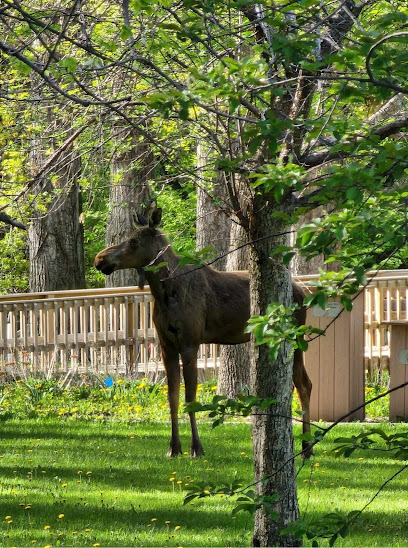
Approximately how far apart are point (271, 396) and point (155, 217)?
468 centimetres

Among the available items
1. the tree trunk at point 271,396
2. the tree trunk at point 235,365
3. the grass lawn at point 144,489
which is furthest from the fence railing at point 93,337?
the tree trunk at point 271,396

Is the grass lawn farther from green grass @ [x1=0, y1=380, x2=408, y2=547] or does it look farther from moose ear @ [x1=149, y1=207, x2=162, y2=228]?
moose ear @ [x1=149, y1=207, x2=162, y2=228]

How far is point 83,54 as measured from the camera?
9523 millimetres

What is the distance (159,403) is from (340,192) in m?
11.0

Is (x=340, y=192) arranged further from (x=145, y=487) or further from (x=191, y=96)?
(x=145, y=487)

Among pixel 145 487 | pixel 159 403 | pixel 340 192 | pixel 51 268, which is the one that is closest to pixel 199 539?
pixel 145 487

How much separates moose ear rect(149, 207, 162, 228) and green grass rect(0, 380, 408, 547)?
8.41 feet

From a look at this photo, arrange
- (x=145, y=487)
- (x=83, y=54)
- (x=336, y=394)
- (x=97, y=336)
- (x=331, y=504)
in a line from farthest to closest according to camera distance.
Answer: (x=97, y=336) < (x=336, y=394) < (x=83, y=54) < (x=145, y=487) < (x=331, y=504)

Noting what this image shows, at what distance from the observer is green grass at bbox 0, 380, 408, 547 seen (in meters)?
7.14

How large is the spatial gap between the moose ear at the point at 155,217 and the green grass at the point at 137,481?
256 cm

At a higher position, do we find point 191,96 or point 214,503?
point 191,96

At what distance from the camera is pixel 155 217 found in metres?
10.4

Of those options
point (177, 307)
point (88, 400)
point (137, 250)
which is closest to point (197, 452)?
point (177, 307)

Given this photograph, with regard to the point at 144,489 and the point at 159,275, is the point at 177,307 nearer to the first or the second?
the point at 159,275
